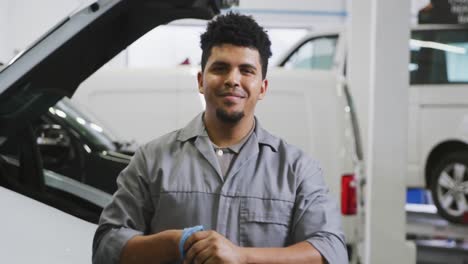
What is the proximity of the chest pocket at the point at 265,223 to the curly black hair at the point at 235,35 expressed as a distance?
0.32 m

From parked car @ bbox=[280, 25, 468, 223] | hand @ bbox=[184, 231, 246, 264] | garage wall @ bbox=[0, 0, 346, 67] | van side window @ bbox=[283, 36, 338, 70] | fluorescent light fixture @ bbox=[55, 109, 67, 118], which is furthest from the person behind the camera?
van side window @ bbox=[283, 36, 338, 70]

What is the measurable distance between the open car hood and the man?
61 cm

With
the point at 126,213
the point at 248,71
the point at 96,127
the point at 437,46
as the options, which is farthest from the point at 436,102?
the point at 126,213

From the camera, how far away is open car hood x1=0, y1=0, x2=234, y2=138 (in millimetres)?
1990

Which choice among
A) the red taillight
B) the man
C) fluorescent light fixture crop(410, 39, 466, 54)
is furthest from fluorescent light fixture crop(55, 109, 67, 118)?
fluorescent light fixture crop(410, 39, 466, 54)

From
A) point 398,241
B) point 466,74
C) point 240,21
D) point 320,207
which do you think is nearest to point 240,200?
point 320,207

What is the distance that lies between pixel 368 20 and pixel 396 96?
1.10 m

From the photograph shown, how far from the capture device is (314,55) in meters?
7.10

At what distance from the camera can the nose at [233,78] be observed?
1420mm

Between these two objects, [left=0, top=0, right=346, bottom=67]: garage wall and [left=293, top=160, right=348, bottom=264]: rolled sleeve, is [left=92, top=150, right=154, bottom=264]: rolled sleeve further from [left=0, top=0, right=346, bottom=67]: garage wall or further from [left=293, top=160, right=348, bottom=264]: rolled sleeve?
[left=0, top=0, right=346, bottom=67]: garage wall

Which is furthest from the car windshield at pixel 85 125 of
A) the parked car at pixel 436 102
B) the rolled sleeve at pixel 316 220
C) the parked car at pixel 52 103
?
the parked car at pixel 436 102

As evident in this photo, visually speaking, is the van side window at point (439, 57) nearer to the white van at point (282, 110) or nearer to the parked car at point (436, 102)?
the parked car at point (436, 102)

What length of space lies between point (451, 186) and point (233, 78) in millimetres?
5586

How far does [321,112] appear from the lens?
167 inches
